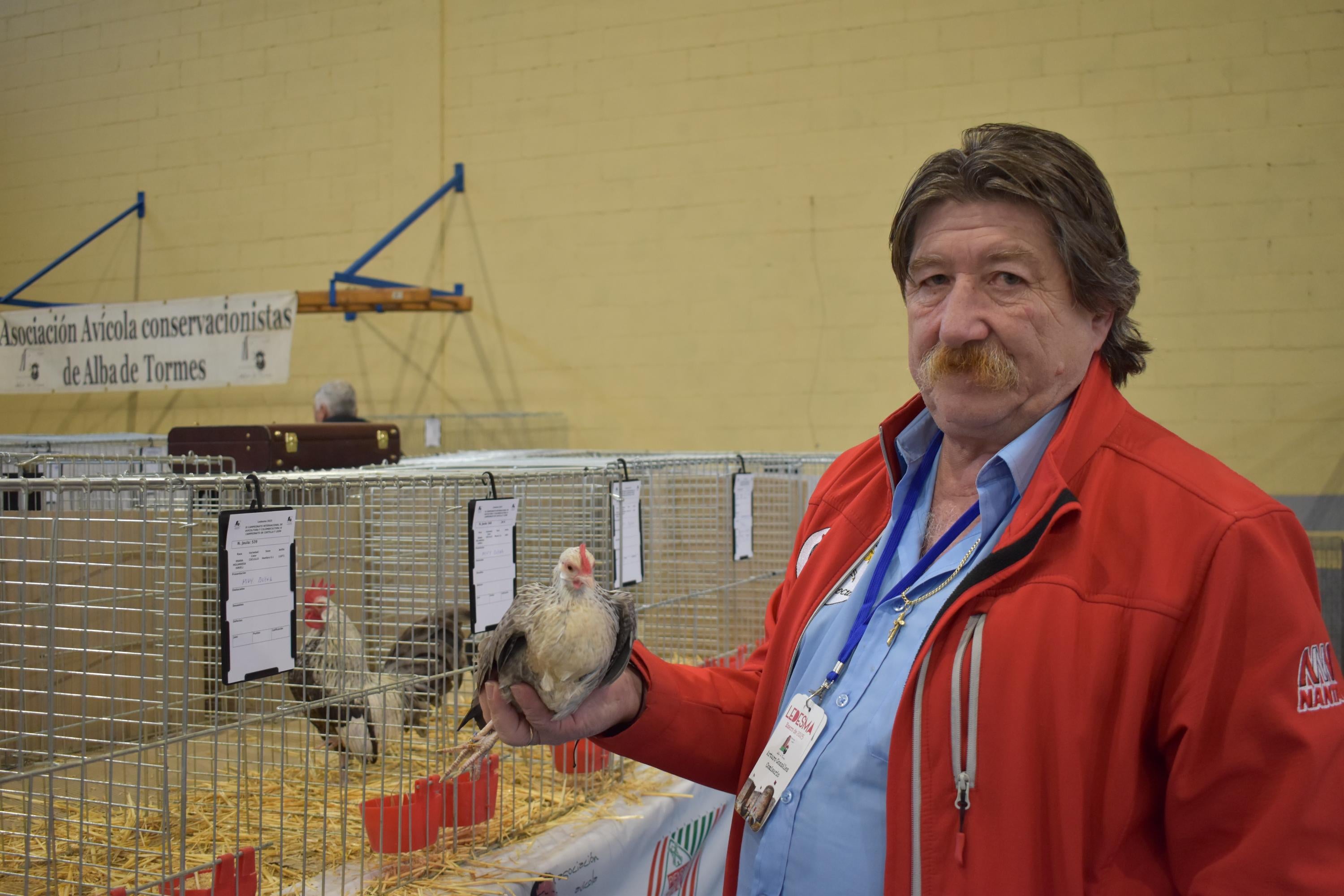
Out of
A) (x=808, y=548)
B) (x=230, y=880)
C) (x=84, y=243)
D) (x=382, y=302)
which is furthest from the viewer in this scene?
(x=84, y=243)

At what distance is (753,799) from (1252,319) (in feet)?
18.3

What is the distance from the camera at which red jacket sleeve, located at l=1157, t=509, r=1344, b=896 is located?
982 mm

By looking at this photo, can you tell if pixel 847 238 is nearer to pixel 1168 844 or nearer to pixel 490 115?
pixel 490 115

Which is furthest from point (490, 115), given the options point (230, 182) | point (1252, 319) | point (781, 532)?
point (1252, 319)

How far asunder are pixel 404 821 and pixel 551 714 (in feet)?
3.21

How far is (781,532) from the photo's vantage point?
13.8 ft

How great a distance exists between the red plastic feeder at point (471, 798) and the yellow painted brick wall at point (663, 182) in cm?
440

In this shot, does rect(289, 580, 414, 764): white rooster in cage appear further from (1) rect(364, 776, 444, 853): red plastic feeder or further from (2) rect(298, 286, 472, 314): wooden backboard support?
(2) rect(298, 286, 472, 314): wooden backboard support

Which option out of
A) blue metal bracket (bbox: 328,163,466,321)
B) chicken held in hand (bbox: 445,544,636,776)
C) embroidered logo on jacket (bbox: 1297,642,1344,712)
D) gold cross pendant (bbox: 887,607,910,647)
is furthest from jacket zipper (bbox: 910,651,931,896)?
blue metal bracket (bbox: 328,163,466,321)

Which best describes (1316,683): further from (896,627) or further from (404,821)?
(404,821)

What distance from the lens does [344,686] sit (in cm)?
218

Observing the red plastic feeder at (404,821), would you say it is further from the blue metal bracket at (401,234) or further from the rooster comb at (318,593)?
the blue metal bracket at (401,234)

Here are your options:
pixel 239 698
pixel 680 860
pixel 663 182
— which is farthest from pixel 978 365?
pixel 663 182

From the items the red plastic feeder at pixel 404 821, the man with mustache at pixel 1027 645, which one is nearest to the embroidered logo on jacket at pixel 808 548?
the man with mustache at pixel 1027 645
